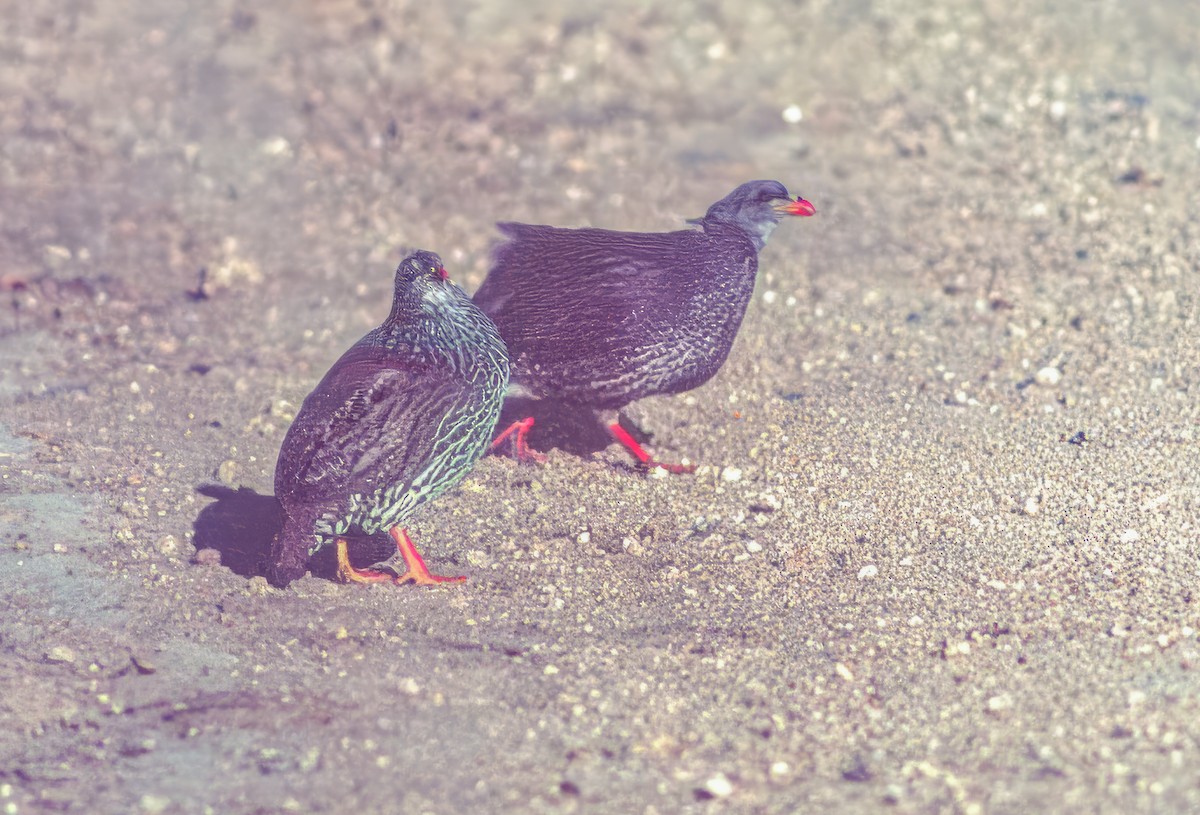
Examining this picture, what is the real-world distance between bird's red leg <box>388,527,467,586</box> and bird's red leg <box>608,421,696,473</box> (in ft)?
3.89

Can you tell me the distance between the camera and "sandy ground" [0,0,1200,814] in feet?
12.3

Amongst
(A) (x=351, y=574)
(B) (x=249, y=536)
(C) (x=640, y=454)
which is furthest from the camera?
(C) (x=640, y=454)

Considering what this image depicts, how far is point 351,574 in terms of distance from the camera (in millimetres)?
4688

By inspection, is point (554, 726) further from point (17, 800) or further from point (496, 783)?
point (17, 800)

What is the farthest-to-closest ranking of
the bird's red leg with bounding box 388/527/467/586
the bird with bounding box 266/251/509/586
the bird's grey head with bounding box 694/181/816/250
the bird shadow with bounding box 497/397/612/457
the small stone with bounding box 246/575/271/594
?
the bird's grey head with bounding box 694/181/816/250
the bird shadow with bounding box 497/397/612/457
the bird's red leg with bounding box 388/527/467/586
the small stone with bounding box 246/575/271/594
the bird with bounding box 266/251/509/586

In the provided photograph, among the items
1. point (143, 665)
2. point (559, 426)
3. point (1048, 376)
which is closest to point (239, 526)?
point (143, 665)

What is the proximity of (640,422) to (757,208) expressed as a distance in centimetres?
123

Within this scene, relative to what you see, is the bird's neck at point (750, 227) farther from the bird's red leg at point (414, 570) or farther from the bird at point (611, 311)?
the bird's red leg at point (414, 570)

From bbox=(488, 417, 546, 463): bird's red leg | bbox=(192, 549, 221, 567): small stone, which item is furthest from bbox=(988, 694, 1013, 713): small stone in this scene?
bbox=(192, 549, 221, 567): small stone

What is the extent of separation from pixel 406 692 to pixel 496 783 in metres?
0.56

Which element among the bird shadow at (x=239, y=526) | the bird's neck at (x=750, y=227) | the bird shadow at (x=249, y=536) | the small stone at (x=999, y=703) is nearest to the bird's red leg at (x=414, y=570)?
the bird shadow at (x=249, y=536)

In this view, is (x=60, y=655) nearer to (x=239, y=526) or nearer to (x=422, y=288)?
(x=239, y=526)

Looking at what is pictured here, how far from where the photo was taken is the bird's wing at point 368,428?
440 centimetres

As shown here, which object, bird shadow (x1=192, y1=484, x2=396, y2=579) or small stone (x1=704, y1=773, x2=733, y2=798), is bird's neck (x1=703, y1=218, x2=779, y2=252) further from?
small stone (x1=704, y1=773, x2=733, y2=798)
